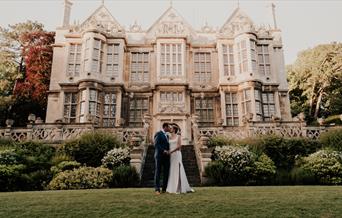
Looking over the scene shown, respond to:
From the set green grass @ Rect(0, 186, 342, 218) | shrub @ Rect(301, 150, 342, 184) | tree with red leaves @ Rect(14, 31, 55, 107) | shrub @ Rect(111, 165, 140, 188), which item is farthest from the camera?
tree with red leaves @ Rect(14, 31, 55, 107)

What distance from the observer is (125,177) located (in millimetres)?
11773

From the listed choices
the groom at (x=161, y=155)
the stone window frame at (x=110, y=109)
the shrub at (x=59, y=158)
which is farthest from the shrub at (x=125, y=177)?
the stone window frame at (x=110, y=109)

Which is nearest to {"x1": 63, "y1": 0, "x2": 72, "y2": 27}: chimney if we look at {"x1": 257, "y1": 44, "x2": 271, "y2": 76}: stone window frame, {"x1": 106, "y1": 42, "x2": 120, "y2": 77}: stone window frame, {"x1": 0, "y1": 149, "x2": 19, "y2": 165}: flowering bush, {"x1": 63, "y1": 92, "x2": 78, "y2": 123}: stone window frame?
{"x1": 106, "y1": 42, "x2": 120, "y2": 77}: stone window frame

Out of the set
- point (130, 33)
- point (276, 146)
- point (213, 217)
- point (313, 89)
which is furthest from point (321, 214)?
point (313, 89)

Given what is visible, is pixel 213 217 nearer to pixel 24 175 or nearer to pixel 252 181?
pixel 252 181

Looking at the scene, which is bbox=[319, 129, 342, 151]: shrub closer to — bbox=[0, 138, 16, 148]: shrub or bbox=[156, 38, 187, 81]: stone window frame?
bbox=[156, 38, 187, 81]: stone window frame

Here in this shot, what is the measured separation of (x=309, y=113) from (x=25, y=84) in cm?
2925

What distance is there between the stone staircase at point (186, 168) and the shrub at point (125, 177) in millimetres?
444

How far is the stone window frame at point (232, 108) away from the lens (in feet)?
73.7

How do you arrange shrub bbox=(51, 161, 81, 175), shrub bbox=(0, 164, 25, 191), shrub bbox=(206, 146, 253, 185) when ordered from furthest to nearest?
shrub bbox=(51, 161, 81, 175) < shrub bbox=(206, 146, 253, 185) < shrub bbox=(0, 164, 25, 191)

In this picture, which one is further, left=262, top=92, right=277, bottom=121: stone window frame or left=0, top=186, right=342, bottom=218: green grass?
left=262, top=92, right=277, bottom=121: stone window frame

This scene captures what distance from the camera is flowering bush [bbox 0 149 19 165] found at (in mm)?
12578

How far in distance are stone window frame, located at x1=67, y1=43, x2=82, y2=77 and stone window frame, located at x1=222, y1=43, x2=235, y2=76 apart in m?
11.9

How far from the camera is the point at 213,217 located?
17.4ft
